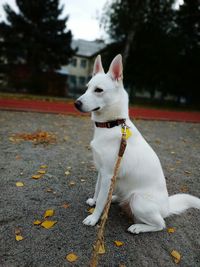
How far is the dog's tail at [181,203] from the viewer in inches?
127

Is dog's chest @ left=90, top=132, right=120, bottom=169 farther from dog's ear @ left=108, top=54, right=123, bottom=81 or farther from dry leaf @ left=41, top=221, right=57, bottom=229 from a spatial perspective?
dry leaf @ left=41, top=221, right=57, bottom=229

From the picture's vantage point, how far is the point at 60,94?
27.8m

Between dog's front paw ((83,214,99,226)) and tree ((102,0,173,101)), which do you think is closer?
dog's front paw ((83,214,99,226))

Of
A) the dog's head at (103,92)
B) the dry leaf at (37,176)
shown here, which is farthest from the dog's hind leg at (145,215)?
the dry leaf at (37,176)

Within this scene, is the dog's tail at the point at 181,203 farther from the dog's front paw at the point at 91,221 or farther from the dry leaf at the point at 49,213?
the dry leaf at the point at 49,213

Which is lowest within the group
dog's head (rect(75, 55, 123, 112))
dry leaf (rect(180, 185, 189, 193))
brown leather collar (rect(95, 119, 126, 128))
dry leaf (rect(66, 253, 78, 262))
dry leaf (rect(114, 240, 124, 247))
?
dry leaf (rect(66, 253, 78, 262))

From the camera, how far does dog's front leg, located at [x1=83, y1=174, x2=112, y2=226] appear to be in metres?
2.77

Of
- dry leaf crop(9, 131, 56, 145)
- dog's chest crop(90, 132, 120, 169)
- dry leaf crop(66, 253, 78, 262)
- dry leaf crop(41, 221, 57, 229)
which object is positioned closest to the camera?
dry leaf crop(66, 253, 78, 262)

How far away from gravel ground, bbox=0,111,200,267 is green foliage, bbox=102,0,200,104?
20.5 meters

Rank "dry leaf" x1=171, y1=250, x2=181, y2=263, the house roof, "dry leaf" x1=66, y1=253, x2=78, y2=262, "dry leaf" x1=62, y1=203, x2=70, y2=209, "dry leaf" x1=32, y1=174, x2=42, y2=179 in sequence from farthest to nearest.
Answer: the house roof
"dry leaf" x1=32, y1=174, x2=42, y2=179
"dry leaf" x1=62, y1=203, x2=70, y2=209
"dry leaf" x1=171, y1=250, x2=181, y2=263
"dry leaf" x1=66, y1=253, x2=78, y2=262

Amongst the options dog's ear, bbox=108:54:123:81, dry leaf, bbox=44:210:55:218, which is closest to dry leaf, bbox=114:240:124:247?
dry leaf, bbox=44:210:55:218

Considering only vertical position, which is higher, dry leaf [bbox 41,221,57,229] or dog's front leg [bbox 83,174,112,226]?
dog's front leg [bbox 83,174,112,226]

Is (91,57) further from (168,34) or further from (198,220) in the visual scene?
(198,220)

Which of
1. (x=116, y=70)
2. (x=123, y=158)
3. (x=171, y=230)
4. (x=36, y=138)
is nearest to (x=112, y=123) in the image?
(x=123, y=158)
